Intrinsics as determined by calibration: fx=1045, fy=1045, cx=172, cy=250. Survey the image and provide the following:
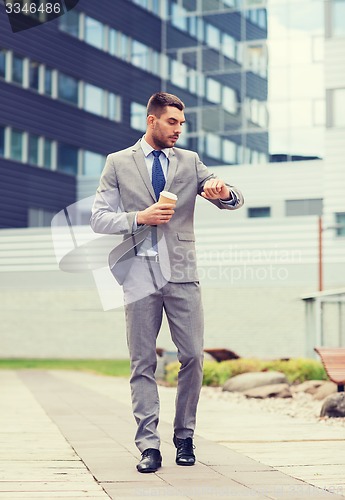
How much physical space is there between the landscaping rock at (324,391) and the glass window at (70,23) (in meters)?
24.6

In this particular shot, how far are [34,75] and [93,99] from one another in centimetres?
328

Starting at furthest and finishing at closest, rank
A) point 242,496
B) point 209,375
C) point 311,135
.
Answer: point 311,135
point 209,375
point 242,496

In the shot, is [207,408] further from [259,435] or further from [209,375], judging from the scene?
[209,375]

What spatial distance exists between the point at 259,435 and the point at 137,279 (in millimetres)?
2622

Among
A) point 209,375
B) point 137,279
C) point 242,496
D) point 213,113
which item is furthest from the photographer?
point 213,113

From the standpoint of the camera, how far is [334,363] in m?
10.3

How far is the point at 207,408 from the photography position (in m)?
10.6

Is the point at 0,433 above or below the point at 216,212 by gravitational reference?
below

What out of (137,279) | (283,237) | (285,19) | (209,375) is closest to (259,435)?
(137,279)

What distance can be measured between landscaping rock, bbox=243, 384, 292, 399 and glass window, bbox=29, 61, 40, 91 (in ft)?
75.2

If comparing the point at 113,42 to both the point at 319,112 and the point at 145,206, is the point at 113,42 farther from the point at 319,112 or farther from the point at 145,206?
the point at 145,206

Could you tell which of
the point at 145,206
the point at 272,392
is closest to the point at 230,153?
the point at 272,392

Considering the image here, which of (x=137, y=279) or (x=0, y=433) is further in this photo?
(x=0, y=433)

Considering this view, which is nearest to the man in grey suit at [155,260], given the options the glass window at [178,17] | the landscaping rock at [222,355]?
the landscaping rock at [222,355]
